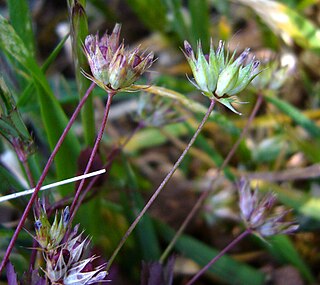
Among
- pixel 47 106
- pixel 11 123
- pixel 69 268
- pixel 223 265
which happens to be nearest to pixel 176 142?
pixel 223 265

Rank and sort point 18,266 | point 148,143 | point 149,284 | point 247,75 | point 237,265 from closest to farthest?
1. point 247,75
2. point 149,284
3. point 18,266
4. point 237,265
5. point 148,143

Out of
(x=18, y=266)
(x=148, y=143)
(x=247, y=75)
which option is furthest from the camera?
(x=148, y=143)

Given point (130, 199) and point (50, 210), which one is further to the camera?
point (130, 199)

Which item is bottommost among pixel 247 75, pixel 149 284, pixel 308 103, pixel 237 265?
pixel 237 265

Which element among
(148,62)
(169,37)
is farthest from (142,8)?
(148,62)

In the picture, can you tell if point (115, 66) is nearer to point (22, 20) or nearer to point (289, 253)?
point (22, 20)

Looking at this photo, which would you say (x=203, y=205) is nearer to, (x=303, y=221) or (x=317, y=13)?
(x=303, y=221)

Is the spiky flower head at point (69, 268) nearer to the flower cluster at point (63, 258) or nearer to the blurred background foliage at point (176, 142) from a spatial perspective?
the flower cluster at point (63, 258)

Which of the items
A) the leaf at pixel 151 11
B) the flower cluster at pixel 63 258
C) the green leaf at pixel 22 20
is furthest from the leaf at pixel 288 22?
the flower cluster at pixel 63 258
